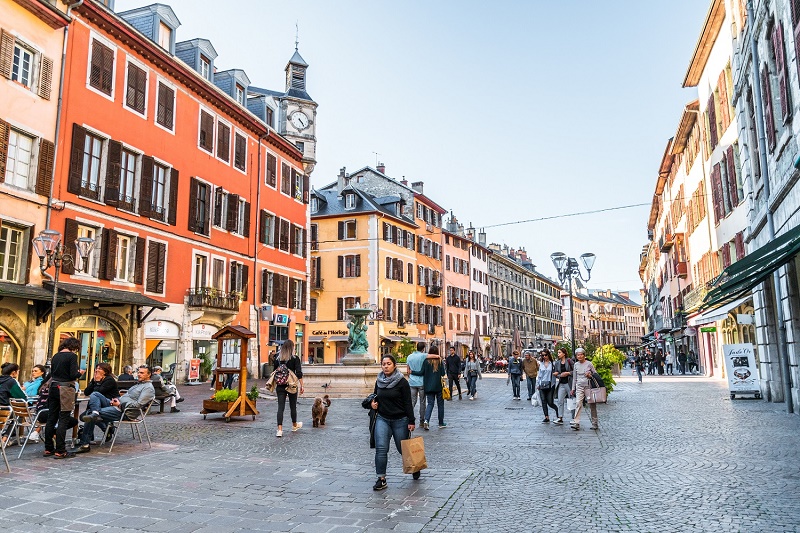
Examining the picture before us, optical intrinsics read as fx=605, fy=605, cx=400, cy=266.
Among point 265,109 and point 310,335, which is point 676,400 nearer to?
point 265,109

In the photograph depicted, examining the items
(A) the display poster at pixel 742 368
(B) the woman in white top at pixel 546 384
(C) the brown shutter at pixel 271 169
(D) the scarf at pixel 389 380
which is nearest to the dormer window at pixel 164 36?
(C) the brown shutter at pixel 271 169

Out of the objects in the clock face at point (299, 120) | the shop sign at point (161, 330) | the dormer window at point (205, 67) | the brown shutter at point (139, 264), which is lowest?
the shop sign at point (161, 330)

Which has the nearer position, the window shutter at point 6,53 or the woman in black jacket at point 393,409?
the woman in black jacket at point 393,409

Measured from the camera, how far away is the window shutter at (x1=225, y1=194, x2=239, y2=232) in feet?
98.6

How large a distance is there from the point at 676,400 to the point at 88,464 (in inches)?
646

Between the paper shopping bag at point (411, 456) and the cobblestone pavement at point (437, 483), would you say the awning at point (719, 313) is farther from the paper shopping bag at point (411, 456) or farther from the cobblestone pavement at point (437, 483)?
the paper shopping bag at point (411, 456)

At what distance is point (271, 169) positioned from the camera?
34562mm

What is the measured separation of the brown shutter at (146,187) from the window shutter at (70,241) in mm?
3662

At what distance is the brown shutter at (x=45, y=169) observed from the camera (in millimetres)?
19469

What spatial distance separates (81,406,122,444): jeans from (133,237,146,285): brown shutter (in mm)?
15145

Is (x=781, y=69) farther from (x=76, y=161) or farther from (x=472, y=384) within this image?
(x=76, y=161)

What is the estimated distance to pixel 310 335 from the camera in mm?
48531

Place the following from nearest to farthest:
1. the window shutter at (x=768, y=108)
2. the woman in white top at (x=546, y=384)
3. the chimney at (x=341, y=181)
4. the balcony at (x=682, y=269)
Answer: the woman in white top at (x=546, y=384) < the window shutter at (x=768, y=108) < the balcony at (x=682, y=269) < the chimney at (x=341, y=181)

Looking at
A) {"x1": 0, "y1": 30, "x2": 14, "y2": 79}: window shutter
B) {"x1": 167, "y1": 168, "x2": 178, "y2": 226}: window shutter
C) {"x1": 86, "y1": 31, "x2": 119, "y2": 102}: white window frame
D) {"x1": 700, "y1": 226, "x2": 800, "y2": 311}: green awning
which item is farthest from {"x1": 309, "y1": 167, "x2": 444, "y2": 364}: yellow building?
{"x1": 700, "y1": 226, "x2": 800, "y2": 311}: green awning
